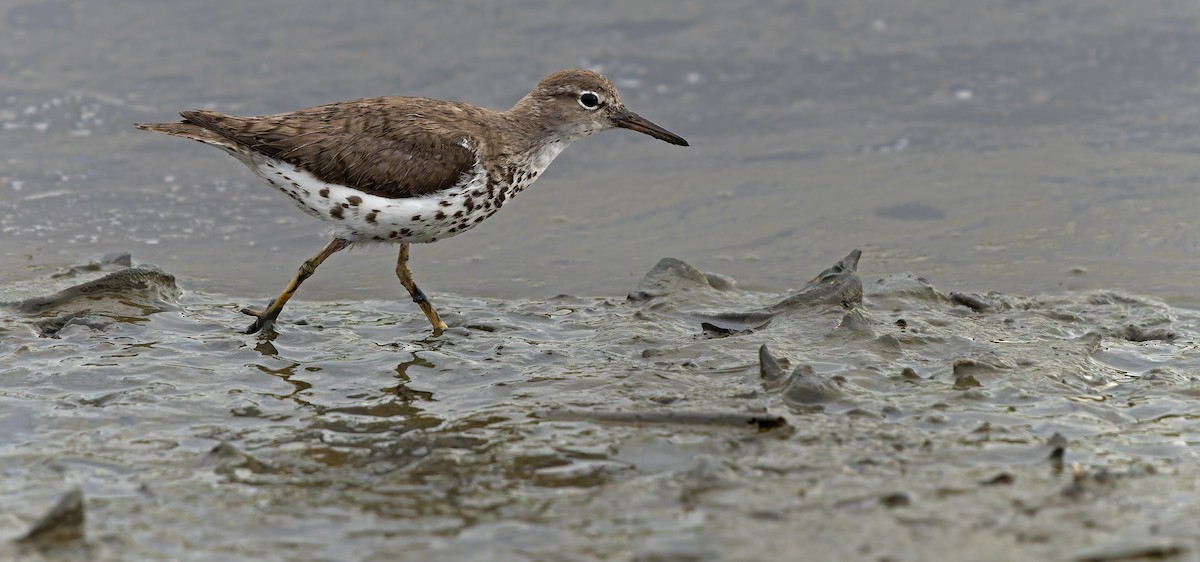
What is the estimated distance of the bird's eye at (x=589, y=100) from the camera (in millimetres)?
7836

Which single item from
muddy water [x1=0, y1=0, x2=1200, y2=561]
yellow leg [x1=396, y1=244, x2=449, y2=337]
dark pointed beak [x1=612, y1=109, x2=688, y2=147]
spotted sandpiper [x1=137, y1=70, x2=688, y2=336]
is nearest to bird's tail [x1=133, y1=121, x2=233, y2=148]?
spotted sandpiper [x1=137, y1=70, x2=688, y2=336]

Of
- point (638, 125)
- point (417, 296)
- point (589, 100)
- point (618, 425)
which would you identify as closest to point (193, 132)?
point (417, 296)

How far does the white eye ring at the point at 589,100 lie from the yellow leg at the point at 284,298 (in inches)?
70.2

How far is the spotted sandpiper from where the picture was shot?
6957mm

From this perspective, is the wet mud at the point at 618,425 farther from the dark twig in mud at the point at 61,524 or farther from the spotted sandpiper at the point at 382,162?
the spotted sandpiper at the point at 382,162

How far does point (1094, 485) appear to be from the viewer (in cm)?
450

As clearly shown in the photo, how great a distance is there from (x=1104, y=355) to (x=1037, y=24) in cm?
680

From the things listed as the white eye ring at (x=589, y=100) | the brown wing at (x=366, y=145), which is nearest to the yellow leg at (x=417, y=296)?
the brown wing at (x=366, y=145)

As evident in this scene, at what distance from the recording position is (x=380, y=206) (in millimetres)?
6926

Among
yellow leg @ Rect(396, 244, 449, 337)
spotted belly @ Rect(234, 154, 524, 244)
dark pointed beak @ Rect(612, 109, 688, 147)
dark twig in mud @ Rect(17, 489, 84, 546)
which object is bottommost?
dark twig in mud @ Rect(17, 489, 84, 546)

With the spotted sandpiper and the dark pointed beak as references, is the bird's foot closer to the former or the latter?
the spotted sandpiper

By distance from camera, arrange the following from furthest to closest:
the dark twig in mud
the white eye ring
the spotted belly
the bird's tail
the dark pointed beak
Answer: the dark pointed beak < the white eye ring < the bird's tail < the spotted belly < the dark twig in mud

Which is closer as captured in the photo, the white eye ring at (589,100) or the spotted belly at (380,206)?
the spotted belly at (380,206)

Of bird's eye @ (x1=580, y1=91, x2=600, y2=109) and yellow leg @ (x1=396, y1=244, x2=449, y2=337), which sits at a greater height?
bird's eye @ (x1=580, y1=91, x2=600, y2=109)
